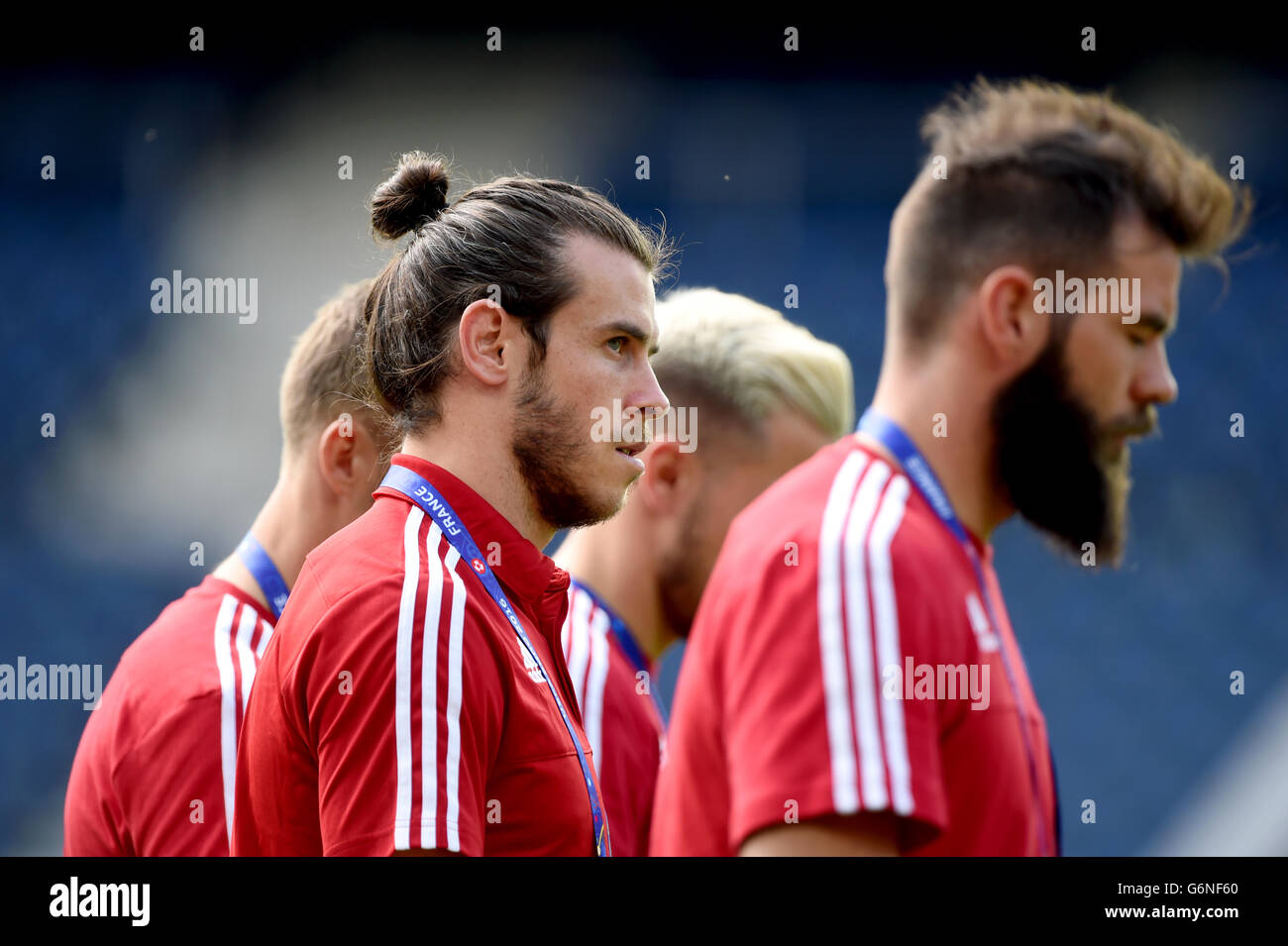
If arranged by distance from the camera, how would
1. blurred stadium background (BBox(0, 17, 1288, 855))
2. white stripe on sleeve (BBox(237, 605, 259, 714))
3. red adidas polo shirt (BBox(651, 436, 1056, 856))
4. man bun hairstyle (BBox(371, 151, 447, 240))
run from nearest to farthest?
red adidas polo shirt (BBox(651, 436, 1056, 856)) → man bun hairstyle (BBox(371, 151, 447, 240)) → white stripe on sleeve (BBox(237, 605, 259, 714)) → blurred stadium background (BBox(0, 17, 1288, 855))

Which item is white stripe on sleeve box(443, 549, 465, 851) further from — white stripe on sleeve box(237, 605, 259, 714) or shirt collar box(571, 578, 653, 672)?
shirt collar box(571, 578, 653, 672)

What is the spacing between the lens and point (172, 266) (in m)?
6.50

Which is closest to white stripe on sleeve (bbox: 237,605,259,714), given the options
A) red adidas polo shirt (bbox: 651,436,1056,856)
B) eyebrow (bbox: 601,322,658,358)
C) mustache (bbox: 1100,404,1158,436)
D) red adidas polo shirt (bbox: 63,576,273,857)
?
red adidas polo shirt (bbox: 63,576,273,857)

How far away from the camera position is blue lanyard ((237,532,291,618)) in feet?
7.59

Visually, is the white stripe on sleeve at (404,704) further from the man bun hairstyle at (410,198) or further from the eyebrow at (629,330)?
the man bun hairstyle at (410,198)

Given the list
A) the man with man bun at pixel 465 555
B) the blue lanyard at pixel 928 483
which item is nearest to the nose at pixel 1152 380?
the blue lanyard at pixel 928 483

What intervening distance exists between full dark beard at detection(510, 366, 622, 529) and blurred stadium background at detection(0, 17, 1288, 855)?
4.57 meters

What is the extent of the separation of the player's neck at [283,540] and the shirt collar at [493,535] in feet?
2.15

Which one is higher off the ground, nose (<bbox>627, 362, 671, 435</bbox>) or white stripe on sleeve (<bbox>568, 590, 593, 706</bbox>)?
nose (<bbox>627, 362, 671, 435</bbox>)

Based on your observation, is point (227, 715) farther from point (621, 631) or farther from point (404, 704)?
point (621, 631)

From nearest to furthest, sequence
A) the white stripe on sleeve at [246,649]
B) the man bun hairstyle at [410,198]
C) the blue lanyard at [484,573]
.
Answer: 1. the blue lanyard at [484,573]
2. the man bun hairstyle at [410,198]
3. the white stripe on sleeve at [246,649]

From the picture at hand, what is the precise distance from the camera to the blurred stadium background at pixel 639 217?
20.7 feet

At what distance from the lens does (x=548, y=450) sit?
1809 millimetres

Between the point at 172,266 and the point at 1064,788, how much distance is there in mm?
4921
